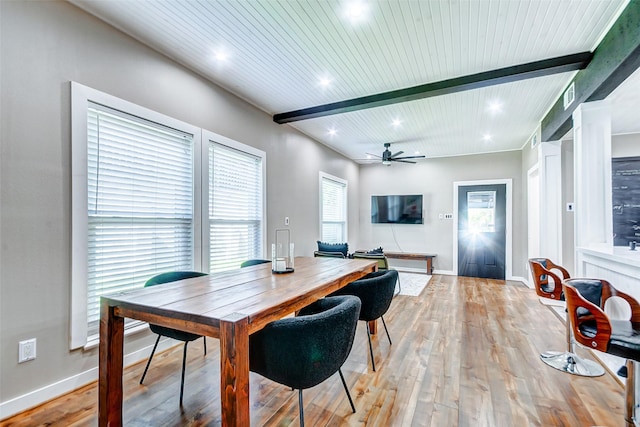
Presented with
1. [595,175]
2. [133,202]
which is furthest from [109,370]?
[595,175]

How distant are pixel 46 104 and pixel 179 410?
226 centimetres

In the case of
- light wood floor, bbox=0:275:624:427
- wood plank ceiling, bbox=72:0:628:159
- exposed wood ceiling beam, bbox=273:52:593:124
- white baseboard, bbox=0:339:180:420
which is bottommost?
light wood floor, bbox=0:275:624:427

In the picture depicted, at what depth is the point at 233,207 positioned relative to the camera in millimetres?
3729

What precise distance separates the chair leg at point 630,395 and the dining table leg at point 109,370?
9.57 feet

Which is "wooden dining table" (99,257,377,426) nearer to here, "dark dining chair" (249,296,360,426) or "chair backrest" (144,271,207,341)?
"dark dining chair" (249,296,360,426)

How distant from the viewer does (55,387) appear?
2059mm

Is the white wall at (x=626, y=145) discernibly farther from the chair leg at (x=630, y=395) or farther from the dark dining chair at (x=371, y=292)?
the dark dining chair at (x=371, y=292)

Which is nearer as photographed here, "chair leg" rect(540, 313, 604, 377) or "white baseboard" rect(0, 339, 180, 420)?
"white baseboard" rect(0, 339, 180, 420)

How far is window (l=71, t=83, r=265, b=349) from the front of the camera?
2.22 m

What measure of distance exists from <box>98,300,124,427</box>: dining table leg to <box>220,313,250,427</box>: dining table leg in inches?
31.1

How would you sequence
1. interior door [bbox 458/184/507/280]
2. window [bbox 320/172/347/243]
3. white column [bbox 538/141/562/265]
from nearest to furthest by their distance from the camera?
white column [bbox 538/141/562/265]
window [bbox 320/172/347/243]
interior door [bbox 458/184/507/280]

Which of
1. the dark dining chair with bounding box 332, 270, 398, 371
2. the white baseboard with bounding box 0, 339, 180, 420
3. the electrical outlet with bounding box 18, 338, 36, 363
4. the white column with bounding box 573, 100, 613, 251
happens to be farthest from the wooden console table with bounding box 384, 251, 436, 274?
the electrical outlet with bounding box 18, 338, 36, 363

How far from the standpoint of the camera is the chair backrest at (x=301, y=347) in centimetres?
143

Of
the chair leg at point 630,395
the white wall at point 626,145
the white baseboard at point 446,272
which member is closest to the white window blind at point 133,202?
the chair leg at point 630,395
